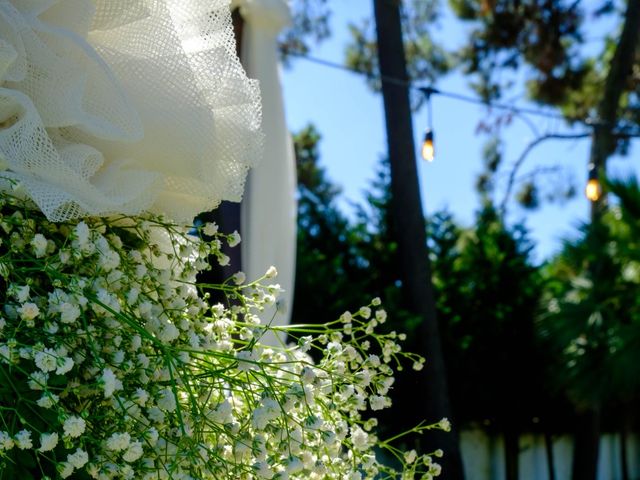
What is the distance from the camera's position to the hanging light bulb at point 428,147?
5.23m

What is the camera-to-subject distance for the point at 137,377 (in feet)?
3.05

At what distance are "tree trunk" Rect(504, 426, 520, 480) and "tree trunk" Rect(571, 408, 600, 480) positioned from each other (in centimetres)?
60

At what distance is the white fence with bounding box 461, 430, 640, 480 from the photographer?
8.27m

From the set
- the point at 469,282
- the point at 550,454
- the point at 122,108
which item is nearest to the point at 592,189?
the point at 469,282

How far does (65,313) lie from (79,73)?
29cm

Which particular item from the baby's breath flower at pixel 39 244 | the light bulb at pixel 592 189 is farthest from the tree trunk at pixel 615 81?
the baby's breath flower at pixel 39 244

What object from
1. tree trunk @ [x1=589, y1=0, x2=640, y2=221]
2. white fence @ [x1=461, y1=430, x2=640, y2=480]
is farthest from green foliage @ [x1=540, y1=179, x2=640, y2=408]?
tree trunk @ [x1=589, y1=0, x2=640, y2=221]

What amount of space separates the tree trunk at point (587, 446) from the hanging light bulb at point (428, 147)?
405cm

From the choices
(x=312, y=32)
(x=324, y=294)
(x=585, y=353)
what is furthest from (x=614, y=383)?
(x=312, y=32)

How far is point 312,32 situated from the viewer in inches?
395

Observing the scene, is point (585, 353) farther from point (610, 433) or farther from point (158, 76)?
point (158, 76)

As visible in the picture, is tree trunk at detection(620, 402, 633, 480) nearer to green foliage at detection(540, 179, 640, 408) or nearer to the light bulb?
green foliage at detection(540, 179, 640, 408)

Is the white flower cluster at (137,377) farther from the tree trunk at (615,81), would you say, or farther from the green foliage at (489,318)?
the tree trunk at (615,81)

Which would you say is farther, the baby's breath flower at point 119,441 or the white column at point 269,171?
the white column at point 269,171
